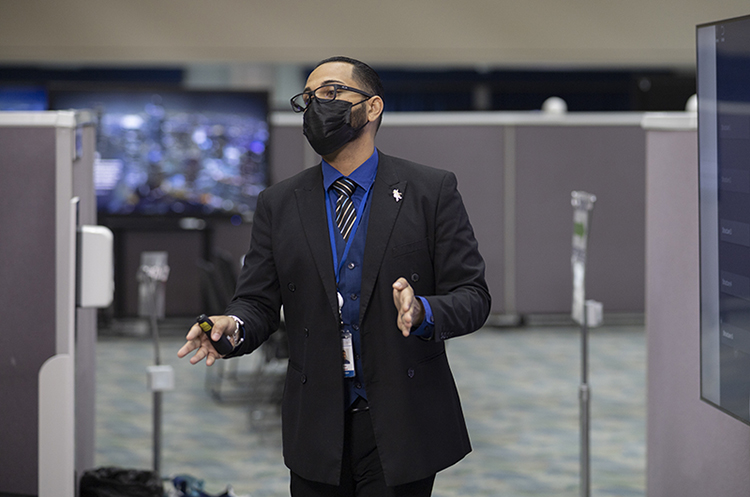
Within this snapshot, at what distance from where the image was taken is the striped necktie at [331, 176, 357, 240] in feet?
6.40

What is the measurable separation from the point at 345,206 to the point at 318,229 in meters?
0.09

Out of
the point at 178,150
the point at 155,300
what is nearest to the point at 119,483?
the point at 155,300

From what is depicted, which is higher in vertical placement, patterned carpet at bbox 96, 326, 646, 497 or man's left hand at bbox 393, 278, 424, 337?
man's left hand at bbox 393, 278, 424, 337

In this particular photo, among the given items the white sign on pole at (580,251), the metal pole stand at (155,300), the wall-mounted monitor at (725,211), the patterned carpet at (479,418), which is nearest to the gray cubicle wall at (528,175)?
the patterned carpet at (479,418)

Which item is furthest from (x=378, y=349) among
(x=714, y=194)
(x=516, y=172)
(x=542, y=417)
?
(x=516, y=172)

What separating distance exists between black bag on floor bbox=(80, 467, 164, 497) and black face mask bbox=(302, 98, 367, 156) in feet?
6.25

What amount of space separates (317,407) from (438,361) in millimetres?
281

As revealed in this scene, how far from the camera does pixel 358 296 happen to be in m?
1.90

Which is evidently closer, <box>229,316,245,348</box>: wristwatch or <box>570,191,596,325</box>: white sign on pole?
<box>229,316,245,348</box>: wristwatch

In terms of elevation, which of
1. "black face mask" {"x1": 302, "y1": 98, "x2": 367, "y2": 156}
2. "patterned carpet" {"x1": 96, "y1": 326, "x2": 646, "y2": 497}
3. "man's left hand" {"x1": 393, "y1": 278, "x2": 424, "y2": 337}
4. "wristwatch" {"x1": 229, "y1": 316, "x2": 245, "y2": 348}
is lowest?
"patterned carpet" {"x1": 96, "y1": 326, "x2": 646, "y2": 497}

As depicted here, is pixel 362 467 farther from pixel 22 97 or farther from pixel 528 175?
pixel 22 97

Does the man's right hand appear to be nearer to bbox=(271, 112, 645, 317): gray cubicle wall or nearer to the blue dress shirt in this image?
the blue dress shirt

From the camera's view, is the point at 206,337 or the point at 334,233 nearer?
the point at 206,337

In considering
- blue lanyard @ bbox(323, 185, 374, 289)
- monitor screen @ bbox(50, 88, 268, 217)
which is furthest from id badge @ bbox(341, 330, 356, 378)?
monitor screen @ bbox(50, 88, 268, 217)
